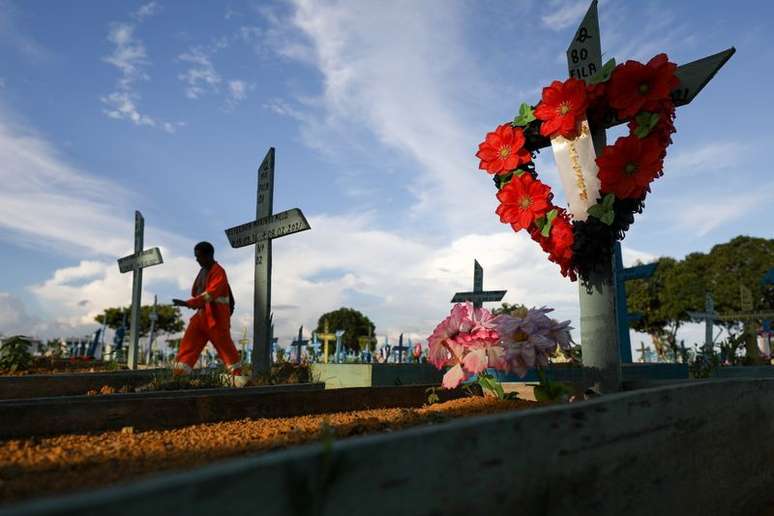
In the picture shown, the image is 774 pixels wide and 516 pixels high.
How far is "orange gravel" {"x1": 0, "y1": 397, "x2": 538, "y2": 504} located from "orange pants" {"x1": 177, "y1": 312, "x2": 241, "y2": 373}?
3.93 meters

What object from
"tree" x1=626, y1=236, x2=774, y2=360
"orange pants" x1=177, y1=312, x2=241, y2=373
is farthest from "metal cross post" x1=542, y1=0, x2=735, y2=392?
"tree" x1=626, y1=236, x2=774, y2=360

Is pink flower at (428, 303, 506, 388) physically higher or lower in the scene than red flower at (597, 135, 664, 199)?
lower

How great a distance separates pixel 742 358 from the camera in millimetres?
10992

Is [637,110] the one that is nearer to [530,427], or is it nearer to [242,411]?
[530,427]

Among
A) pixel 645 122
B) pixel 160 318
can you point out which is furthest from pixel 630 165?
pixel 160 318

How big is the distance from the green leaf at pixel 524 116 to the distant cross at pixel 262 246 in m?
3.13

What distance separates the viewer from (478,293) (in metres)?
12.5

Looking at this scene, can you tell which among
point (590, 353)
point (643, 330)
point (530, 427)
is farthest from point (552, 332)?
point (643, 330)

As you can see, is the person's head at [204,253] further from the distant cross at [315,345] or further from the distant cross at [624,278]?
the distant cross at [315,345]

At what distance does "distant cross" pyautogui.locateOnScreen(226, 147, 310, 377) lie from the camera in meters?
7.15

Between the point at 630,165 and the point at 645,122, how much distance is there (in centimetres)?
34

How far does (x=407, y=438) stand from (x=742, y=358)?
1179cm

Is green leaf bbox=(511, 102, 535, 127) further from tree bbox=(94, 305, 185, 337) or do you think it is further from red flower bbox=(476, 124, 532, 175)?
tree bbox=(94, 305, 185, 337)

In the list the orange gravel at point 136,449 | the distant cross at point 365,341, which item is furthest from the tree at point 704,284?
the orange gravel at point 136,449
